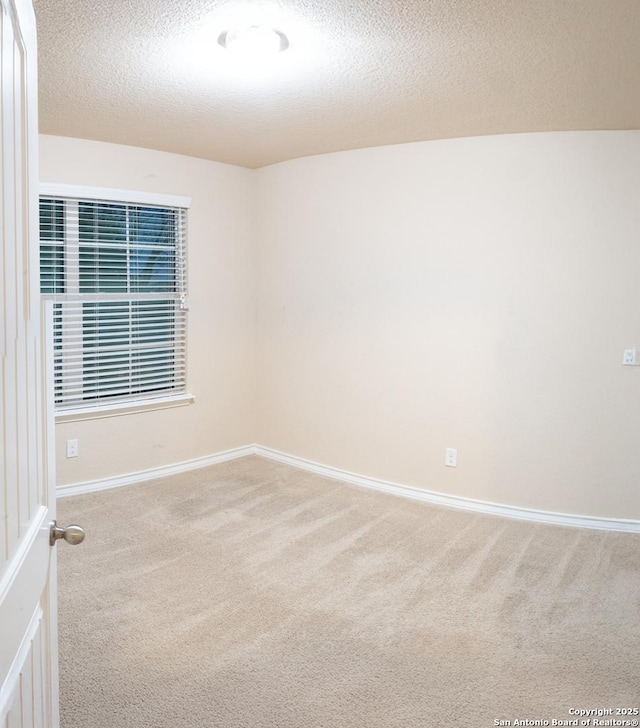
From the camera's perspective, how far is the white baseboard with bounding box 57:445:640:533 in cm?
380

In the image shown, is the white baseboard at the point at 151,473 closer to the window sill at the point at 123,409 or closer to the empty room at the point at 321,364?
the empty room at the point at 321,364

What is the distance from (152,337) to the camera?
15.2 ft

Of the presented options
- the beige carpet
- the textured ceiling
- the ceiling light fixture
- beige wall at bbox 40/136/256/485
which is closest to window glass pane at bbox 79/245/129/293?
beige wall at bbox 40/136/256/485

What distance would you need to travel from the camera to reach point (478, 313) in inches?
157

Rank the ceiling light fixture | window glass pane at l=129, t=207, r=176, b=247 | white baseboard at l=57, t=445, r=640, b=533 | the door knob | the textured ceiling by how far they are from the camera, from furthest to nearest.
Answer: window glass pane at l=129, t=207, r=176, b=247 → white baseboard at l=57, t=445, r=640, b=533 → the ceiling light fixture → the textured ceiling → the door knob

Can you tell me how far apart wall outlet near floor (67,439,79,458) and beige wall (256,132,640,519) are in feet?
5.78

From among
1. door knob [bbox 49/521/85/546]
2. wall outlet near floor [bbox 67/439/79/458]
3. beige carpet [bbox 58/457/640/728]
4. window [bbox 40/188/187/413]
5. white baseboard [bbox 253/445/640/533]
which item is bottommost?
beige carpet [bbox 58/457/640/728]

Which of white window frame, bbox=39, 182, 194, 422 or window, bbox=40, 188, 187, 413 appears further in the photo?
window, bbox=40, 188, 187, 413

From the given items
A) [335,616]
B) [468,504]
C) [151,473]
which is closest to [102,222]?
[151,473]

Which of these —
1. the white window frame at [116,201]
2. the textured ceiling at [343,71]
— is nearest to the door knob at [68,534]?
the textured ceiling at [343,71]

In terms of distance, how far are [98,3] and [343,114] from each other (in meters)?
1.62

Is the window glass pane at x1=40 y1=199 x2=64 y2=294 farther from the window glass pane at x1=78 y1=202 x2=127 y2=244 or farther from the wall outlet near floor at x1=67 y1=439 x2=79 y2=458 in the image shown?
the wall outlet near floor at x1=67 y1=439 x2=79 y2=458

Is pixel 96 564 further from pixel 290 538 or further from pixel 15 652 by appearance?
pixel 15 652

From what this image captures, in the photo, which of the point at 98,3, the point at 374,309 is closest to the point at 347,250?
the point at 374,309
